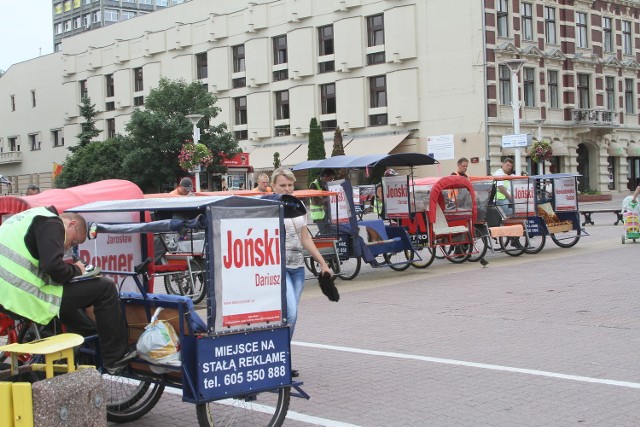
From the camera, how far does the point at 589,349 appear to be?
908cm

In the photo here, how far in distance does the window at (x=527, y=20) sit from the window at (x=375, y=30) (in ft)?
26.6

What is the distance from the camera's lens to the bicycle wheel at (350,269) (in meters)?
16.4

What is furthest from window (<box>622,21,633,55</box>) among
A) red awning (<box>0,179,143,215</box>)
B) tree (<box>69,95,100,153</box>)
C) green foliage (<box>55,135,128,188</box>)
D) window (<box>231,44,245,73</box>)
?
red awning (<box>0,179,143,215</box>)

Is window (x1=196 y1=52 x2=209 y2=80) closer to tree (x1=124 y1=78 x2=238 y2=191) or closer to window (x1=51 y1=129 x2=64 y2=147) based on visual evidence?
tree (x1=124 y1=78 x2=238 y2=191)

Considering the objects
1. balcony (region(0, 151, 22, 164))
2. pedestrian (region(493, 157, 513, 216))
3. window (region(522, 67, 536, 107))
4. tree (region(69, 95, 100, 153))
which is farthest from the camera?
balcony (region(0, 151, 22, 164))

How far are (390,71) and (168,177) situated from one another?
1414 centimetres

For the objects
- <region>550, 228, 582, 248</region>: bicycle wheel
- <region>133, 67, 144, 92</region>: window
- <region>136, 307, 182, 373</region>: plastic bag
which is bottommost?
<region>550, 228, 582, 248</region>: bicycle wheel

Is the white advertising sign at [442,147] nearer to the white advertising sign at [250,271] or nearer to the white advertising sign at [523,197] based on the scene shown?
the white advertising sign at [523,197]

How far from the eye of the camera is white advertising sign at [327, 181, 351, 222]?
615 inches

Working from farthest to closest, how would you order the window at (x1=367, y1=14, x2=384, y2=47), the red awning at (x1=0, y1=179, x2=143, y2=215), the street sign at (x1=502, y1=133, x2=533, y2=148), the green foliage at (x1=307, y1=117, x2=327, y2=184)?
the window at (x1=367, y1=14, x2=384, y2=47), the green foliage at (x1=307, y1=117, x2=327, y2=184), the street sign at (x1=502, y1=133, x2=533, y2=148), the red awning at (x1=0, y1=179, x2=143, y2=215)

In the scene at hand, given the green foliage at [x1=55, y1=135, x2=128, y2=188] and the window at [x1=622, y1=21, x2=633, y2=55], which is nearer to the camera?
the green foliage at [x1=55, y1=135, x2=128, y2=188]

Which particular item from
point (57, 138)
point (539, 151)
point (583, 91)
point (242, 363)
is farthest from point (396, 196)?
point (57, 138)

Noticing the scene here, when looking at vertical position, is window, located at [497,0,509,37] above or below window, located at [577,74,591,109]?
above

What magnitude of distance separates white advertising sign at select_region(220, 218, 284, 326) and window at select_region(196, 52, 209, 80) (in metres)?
55.8
